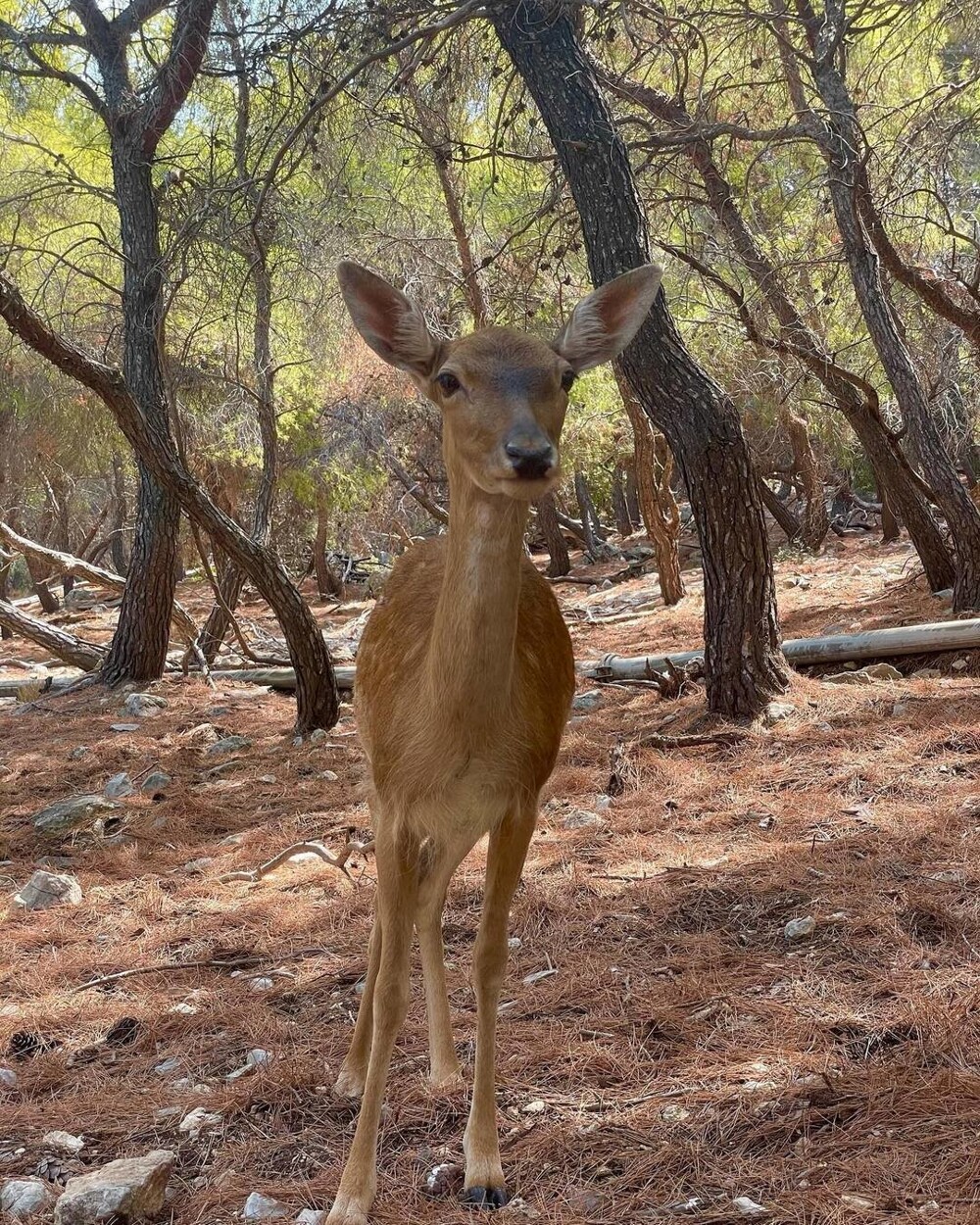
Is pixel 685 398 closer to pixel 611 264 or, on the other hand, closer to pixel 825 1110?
pixel 611 264

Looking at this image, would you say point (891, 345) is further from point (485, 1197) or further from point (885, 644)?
point (485, 1197)

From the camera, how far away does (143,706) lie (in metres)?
10.6

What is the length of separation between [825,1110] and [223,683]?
9.32 m

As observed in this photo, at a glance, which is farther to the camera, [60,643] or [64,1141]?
[60,643]

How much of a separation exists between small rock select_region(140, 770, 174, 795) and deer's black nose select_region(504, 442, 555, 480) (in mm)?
5728

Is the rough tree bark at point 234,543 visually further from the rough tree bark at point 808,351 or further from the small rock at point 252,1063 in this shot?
the small rock at point 252,1063

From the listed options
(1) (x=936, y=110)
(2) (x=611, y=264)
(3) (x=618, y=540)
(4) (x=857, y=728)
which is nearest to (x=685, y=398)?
(2) (x=611, y=264)

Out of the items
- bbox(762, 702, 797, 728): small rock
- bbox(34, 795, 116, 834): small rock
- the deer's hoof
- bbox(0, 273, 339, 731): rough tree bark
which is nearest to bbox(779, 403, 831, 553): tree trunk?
bbox(0, 273, 339, 731): rough tree bark

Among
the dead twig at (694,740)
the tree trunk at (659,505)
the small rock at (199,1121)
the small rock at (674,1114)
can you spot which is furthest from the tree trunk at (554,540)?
the small rock at (674,1114)

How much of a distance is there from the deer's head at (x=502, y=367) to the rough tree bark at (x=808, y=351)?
239 inches

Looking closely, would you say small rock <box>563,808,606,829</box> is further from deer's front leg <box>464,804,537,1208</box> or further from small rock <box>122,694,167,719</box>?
small rock <box>122,694,167,719</box>

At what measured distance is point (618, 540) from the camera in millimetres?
29594

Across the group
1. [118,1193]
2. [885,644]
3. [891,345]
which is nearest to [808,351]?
[891,345]

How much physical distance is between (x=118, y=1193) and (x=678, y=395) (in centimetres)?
A: 588
